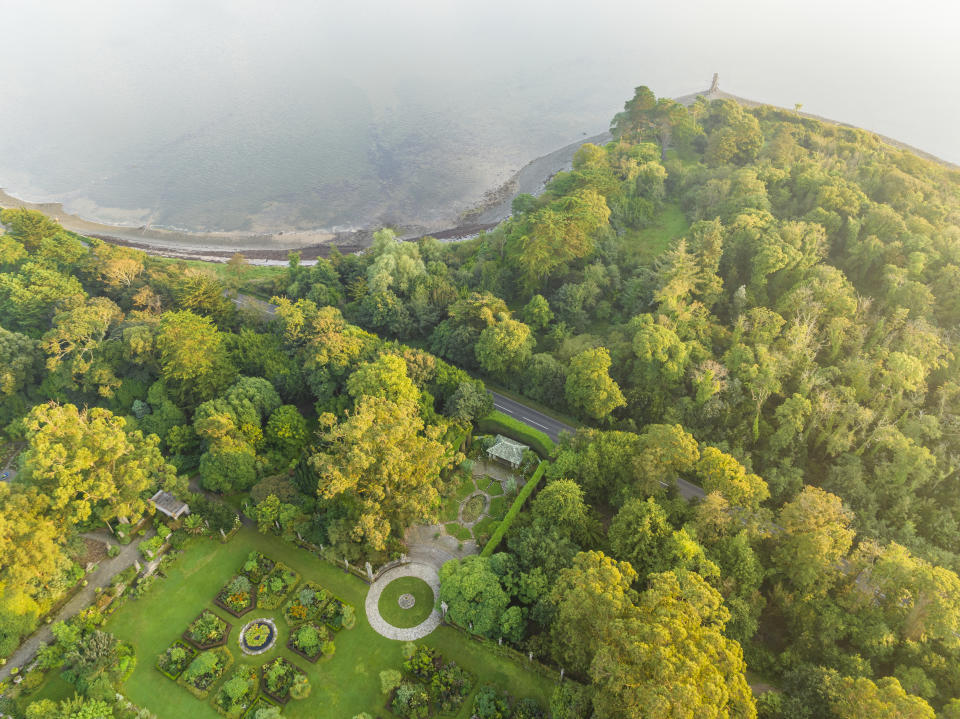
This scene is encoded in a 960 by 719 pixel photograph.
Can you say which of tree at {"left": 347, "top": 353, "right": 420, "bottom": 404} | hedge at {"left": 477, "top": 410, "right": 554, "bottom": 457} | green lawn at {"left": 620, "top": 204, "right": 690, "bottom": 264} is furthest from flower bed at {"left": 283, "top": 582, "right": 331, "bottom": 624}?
green lawn at {"left": 620, "top": 204, "right": 690, "bottom": 264}

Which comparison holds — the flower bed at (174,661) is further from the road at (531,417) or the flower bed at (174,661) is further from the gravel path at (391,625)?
the road at (531,417)

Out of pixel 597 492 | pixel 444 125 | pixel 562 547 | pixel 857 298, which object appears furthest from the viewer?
pixel 444 125

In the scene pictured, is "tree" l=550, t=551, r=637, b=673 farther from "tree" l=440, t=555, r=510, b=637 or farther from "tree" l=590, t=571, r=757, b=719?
"tree" l=440, t=555, r=510, b=637

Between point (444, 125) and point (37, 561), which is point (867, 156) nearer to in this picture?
point (444, 125)

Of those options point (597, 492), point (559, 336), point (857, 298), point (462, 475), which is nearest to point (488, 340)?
point (559, 336)

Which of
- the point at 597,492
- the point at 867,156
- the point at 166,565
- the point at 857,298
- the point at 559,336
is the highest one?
the point at 867,156

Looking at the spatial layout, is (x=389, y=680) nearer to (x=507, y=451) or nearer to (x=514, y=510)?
(x=514, y=510)
